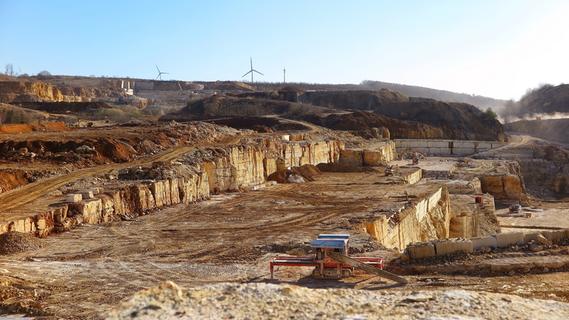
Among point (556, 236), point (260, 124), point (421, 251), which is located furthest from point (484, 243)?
point (260, 124)

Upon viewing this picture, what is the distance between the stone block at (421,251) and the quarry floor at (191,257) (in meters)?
1.11

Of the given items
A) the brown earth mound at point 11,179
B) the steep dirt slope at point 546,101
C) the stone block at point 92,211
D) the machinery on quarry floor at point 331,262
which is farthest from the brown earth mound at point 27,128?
the steep dirt slope at point 546,101

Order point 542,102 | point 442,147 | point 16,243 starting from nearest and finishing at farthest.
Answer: point 16,243, point 442,147, point 542,102

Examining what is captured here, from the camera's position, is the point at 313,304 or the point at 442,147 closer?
the point at 313,304

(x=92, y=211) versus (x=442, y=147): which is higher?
(x=442, y=147)

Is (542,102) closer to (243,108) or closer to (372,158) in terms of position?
(243,108)

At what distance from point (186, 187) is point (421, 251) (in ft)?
51.9

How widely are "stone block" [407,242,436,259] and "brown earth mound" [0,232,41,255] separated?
10.8 meters

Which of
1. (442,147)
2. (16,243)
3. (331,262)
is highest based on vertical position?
(442,147)

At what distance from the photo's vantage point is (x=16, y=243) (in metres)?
18.0

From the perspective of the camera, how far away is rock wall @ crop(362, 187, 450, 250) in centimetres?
2417

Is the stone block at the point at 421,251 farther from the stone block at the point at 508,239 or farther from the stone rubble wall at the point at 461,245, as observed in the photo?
the stone block at the point at 508,239

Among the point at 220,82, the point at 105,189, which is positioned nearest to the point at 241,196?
the point at 105,189

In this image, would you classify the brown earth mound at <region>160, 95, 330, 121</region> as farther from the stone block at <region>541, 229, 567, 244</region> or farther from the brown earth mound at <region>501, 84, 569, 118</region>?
the stone block at <region>541, 229, 567, 244</region>
